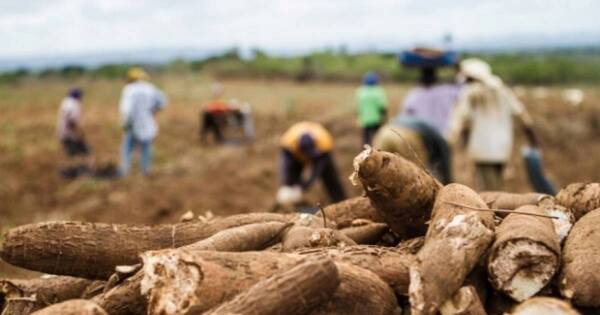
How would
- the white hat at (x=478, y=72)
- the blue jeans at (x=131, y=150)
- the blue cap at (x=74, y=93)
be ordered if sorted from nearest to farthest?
the white hat at (x=478, y=72), the blue jeans at (x=131, y=150), the blue cap at (x=74, y=93)

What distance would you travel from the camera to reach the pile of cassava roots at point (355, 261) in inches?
90.4

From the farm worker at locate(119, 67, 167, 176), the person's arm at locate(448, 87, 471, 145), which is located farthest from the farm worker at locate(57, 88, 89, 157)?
the person's arm at locate(448, 87, 471, 145)

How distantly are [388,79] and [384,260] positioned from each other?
118ft

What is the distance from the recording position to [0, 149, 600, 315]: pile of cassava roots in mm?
2295

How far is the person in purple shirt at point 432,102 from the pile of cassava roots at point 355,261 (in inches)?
146

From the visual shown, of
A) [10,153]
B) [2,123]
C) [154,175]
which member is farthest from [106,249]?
[2,123]

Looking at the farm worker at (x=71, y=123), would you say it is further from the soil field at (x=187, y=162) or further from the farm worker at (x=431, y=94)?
the farm worker at (x=431, y=94)

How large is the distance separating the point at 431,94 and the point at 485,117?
0.55 meters

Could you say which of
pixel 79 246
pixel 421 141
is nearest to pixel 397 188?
pixel 79 246

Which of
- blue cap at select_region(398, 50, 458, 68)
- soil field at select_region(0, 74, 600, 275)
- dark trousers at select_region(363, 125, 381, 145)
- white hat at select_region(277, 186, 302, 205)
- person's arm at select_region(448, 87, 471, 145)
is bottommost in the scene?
soil field at select_region(0, 74, 600, 275)

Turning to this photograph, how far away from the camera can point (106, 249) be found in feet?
9.41

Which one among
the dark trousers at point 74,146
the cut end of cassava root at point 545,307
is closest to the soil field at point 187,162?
the dark trousers at point 74,146

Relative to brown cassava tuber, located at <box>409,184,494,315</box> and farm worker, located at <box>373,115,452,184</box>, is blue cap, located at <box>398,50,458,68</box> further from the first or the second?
brown cassava tuber, located at <box>409,184,494,315</box>

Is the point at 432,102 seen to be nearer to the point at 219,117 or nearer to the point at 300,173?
the point at 300,173
